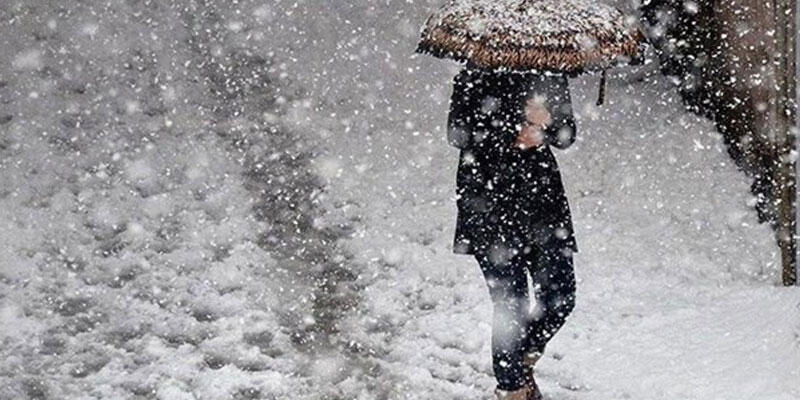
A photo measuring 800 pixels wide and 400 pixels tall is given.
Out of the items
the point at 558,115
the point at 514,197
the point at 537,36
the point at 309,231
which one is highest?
the point at 309,231

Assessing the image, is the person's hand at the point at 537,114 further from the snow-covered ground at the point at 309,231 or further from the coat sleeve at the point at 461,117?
the snow-covered ground at the point at 309,231

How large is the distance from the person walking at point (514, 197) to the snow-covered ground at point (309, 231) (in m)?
0.71

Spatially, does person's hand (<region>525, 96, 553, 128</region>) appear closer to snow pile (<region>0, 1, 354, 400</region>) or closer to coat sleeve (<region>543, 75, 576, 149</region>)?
coat sleeve (<region>543, 75, 576, 149</region>)

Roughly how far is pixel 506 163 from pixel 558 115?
0.31m

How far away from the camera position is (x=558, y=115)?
16.5 feet

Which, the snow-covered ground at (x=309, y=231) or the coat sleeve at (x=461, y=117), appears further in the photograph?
the snow-covered ground at (x=309, y=231)

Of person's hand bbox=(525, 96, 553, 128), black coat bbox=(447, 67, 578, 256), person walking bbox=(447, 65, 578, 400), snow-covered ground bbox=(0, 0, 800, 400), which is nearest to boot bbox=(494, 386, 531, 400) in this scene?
person walking bbox=(447, 65, 578, 400)

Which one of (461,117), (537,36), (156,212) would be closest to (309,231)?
(156,212)

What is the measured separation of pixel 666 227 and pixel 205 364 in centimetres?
342

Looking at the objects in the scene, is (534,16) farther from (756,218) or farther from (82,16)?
(82,16)

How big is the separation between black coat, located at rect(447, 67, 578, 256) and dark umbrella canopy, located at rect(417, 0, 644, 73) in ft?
0.50

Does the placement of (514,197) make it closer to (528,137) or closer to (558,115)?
(528,137)

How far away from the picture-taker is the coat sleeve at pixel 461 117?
5.00 metres

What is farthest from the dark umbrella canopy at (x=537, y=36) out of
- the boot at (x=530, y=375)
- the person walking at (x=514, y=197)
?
the boot at (x=530, y=375)
